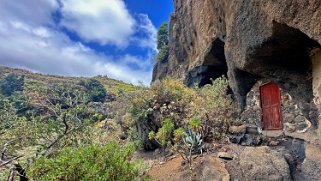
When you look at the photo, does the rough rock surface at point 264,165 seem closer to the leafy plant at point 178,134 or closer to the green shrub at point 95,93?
the leafy plant at point 178,134

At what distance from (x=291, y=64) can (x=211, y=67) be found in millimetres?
9323

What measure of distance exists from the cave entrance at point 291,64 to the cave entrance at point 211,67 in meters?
5.56

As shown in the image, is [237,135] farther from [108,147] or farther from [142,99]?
[108,147]

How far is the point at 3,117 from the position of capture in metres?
7.93

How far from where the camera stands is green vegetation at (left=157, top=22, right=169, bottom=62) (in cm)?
2795

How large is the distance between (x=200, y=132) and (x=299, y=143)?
3729 mm

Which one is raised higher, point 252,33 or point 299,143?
point 252,33

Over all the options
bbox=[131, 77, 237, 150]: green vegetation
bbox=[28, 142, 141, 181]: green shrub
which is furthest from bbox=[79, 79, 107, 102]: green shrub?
bbox=[28, 142, 141, 181]: green shrub

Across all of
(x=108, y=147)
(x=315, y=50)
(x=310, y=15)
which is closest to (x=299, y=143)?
(x=315, y=50)

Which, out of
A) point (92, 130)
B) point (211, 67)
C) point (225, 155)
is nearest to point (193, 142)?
point (225, 155)

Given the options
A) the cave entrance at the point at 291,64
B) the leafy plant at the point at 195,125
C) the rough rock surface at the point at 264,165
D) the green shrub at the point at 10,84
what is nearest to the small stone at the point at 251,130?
the leafy plant at the point at 195,125

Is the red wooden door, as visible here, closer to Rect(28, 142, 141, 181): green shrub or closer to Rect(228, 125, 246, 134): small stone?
Rect(228, 125, 246, 134): small stone

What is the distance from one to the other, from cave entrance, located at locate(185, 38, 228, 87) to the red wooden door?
3550mm

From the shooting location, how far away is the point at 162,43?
29.8 metres
